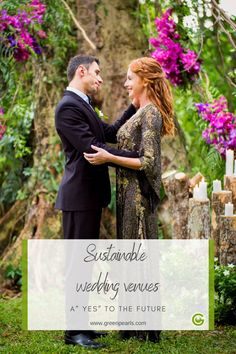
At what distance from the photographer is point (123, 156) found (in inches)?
162

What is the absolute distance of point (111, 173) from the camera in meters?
6.48

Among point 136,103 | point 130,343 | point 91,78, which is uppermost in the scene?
point 91,78

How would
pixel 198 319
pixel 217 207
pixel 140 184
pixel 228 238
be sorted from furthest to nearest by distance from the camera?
pixel 217 207 → pixel 228 238 → pixel 198 319 → pixel 140 184

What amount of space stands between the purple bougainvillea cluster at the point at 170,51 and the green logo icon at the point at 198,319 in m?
1.95

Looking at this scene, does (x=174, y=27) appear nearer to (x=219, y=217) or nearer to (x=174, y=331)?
(x=219, y=217)

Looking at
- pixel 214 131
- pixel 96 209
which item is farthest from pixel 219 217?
pixel 96 209

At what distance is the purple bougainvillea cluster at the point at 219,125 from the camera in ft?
17.8

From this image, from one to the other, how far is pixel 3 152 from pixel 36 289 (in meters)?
1.50

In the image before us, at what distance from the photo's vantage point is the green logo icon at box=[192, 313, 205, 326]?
481cm

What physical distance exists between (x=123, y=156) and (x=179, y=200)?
A: 5.22 feet

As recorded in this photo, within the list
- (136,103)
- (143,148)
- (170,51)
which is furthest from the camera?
(170,51)

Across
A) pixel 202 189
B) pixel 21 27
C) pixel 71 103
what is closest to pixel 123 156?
pixel 71 103

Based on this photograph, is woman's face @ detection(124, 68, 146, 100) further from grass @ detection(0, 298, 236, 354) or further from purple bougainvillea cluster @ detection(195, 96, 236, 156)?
grass @ detection(0, 298, 236, 354)

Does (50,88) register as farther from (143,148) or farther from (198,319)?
(198,319)
